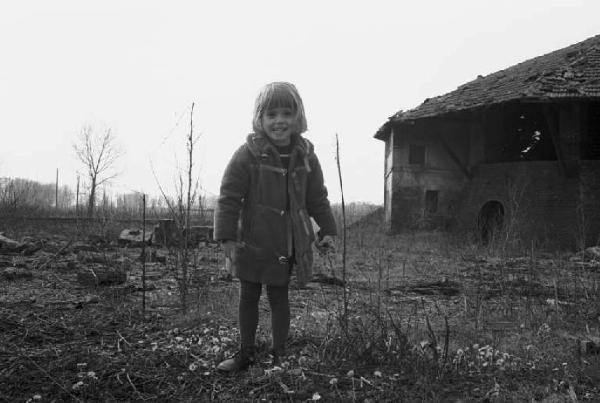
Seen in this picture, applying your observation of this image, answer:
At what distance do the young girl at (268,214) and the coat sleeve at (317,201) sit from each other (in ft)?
0.45

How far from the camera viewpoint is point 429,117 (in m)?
16.0

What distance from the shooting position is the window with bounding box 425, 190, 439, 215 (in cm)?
1747

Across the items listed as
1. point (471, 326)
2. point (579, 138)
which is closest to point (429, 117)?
point (579, 138)

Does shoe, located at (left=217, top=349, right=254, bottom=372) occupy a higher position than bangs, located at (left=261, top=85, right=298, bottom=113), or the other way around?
bangs, located at (left=261, top=85, right=298, bottom=113)

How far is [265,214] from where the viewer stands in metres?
2.95

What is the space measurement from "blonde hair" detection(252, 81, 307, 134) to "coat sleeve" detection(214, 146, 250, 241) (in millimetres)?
205

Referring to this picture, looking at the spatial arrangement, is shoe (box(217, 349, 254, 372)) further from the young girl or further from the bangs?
the bangs

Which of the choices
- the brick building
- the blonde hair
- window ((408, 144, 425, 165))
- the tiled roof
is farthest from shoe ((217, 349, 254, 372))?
window ((408, 144, 425, 165))

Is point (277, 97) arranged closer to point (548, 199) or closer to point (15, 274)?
point (15, 274)

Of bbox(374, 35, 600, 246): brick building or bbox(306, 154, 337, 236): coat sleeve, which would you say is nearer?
bbox(306, 154, 337, 236): coat sleeve

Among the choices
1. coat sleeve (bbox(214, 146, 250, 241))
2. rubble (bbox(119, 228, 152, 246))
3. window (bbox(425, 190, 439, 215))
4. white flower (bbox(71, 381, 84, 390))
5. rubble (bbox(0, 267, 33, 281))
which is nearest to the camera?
white flower (bbox(71, 381, 84, 390))

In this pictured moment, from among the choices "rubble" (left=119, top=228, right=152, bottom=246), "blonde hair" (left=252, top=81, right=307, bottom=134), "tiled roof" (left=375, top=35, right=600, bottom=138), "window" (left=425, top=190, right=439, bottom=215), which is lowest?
"rubble" (left=119, top=228, right=152, bottom=246)

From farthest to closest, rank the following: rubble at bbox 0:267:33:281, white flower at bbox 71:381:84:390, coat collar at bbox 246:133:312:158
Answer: rubble at bbox 0:267:33:281 → coat collar at bbox 246:133:312:158 → white flower at bbox 71:381:84:390

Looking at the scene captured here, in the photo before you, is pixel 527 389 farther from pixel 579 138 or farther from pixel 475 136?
pixel 475 136
